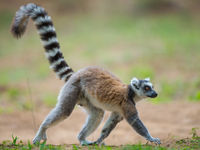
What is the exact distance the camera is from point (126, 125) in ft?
30.1

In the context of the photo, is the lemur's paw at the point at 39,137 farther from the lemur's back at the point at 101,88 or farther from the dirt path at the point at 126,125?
the dirt path at the point at 126,125

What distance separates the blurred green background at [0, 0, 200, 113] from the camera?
41.1ft

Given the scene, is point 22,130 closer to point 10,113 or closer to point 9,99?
point 10,113

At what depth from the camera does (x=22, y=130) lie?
27.8ft

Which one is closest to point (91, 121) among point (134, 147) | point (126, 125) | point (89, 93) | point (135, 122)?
point (89, 93)

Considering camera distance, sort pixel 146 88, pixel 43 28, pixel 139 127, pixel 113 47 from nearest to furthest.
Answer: pixel 139 127
pixel 146 88
pixel 43 28
pixel 113 47

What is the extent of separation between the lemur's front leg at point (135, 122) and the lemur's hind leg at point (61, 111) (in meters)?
0.98

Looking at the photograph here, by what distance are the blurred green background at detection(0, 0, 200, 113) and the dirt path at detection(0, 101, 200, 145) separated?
969mm

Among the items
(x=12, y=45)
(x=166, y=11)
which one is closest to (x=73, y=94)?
(x=12, y=45)

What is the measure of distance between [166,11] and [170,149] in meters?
19.4

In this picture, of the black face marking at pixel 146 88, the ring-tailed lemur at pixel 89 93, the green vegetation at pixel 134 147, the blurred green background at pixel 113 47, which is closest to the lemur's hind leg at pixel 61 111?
the ring-tailed lemur at pixel 89 93

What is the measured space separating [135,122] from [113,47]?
11.8 metres

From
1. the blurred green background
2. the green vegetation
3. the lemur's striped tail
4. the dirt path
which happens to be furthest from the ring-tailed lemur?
the blurred green background

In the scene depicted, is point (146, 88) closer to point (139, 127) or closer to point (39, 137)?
point (139, 127)
